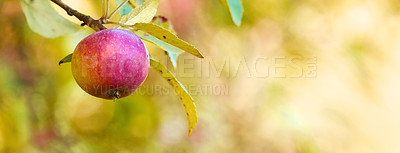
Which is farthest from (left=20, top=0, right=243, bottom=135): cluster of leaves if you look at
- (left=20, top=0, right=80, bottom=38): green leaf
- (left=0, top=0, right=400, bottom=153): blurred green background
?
(left=0, top=0, right=400, bottom=153): blurred green background

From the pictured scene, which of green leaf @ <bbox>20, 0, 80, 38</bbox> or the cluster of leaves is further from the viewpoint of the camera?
green leaf @ <bbox>20, 0, 80, 38</bbox>

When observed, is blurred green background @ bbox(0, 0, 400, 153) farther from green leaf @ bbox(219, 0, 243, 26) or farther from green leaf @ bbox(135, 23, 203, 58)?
green leaf @ bbox(135, 23, 203, 58)

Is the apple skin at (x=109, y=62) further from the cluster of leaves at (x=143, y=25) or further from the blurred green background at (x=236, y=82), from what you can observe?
the blurred green background at (x=236, y=82)

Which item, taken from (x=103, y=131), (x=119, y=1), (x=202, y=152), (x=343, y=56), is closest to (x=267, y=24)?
(x=343, y=56)

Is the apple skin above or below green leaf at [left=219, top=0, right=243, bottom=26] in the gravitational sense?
below

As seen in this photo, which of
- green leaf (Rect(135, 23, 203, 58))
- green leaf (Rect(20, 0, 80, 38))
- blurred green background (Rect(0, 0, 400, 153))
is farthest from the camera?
blurred green background (Rect(0, 0, 400, 153))

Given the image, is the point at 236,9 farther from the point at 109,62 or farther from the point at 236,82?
the point at 236,82

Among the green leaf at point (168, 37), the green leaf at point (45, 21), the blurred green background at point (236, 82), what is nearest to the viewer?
→ the green leaf at point (168, 37)

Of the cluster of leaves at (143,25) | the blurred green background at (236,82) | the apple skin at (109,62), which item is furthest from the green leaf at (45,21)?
the blurred green background at (236,82)
